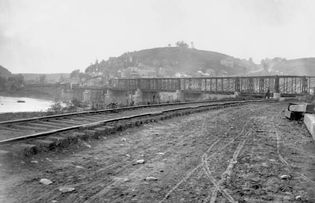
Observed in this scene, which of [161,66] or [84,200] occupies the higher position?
[161,66]

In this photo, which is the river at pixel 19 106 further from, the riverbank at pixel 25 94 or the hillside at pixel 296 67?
the hillside at pixel 296 67

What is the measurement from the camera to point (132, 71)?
14900 centimetres

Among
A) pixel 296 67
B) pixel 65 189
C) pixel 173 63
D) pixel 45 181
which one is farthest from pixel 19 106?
pixel 296 67

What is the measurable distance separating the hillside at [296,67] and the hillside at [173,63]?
69.3 ft

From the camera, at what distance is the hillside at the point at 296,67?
491 feet

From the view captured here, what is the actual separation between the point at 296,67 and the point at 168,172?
563 feet

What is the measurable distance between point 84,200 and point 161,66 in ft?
552

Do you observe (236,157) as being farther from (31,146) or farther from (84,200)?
(31,146)

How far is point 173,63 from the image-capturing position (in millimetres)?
174125

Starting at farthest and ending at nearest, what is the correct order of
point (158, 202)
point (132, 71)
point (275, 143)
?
point (132, 71), point (275, 143), point (158, 202)

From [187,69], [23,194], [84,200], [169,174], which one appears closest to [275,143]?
[169,174]

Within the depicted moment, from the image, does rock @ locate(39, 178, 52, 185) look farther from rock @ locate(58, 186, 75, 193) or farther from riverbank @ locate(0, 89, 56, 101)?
riverbank @ locate(0, 89, 56, 101)

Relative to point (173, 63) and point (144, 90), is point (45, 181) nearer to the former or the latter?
point (144, 90)

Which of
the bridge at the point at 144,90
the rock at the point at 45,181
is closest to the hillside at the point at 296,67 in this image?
the bridge at the point at 144,90
